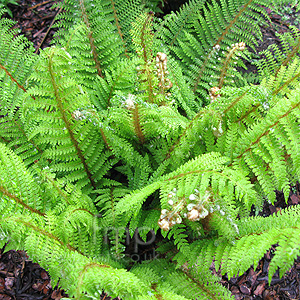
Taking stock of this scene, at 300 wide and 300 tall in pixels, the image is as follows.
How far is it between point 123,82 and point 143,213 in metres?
1.28

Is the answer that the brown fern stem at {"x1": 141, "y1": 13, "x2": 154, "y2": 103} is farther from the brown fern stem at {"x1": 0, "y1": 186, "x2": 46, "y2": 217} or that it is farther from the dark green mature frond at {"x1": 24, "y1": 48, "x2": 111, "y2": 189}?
the brown fern stem at {"x1": 0, "y1": 186, "x2": 46, "y2": 217}

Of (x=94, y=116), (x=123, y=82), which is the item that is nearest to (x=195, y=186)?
(x=94, y=116)

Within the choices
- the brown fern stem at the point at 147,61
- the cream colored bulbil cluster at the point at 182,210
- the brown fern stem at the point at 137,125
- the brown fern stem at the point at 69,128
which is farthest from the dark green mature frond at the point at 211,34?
the cream colored bulbil cluster at the point at 182,210

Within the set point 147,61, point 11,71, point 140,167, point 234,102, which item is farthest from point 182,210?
point 11,71

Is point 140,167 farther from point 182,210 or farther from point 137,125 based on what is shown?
point 182,210

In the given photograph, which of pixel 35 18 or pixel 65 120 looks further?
pixel 35 18

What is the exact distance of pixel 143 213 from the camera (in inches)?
96.0

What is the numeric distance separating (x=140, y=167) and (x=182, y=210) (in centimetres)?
76

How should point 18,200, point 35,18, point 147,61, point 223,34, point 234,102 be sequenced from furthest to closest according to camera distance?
1. point 35,18
2. point 223,34
3. point 147,61
4. point 234,102
5. point 18,200

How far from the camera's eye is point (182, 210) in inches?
70.2

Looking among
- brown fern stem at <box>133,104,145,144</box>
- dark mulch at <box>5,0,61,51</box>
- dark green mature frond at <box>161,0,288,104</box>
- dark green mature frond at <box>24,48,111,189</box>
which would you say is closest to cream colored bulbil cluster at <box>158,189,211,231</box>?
brown fern stem at <box>133,104,145,144</box>

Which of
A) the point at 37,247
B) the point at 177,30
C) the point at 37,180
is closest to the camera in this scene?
the point at 37,247

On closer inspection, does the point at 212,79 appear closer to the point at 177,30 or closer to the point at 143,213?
the point at 177,30

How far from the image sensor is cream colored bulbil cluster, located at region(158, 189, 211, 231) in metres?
1.66
